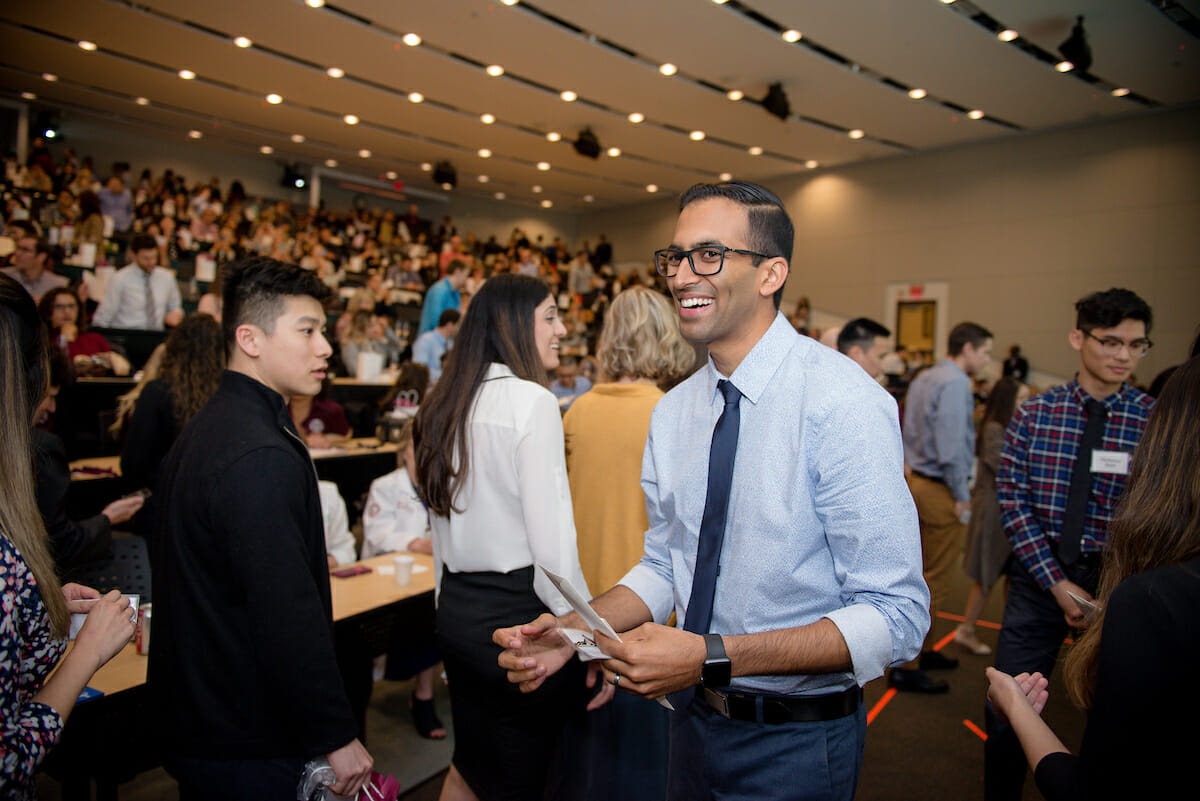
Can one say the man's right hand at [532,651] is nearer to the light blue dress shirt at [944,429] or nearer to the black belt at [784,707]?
the black belt at [784,707]

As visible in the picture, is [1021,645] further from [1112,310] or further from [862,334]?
[862,334]

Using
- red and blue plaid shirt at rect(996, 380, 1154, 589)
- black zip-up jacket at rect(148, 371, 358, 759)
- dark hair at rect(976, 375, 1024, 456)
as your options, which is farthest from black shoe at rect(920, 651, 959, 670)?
black zip-up jacket at rect(148, 371, 358, 759)

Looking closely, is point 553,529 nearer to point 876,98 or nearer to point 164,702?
point 164,702

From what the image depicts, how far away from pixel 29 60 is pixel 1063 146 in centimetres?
1486

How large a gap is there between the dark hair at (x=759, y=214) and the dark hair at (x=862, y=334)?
2.66 meters

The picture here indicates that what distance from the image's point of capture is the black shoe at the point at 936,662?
3914 millimetres

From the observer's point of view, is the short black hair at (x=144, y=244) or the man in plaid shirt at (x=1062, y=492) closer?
the man in plaid shirt at (x=1062, y=492)

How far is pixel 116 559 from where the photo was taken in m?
2.50

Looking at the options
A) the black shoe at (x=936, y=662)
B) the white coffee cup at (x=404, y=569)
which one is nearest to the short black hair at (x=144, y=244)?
the white coffee cup at (x=404, y=569)

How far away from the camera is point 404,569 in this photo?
259 centimetres

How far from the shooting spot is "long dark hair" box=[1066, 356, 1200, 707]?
1.04 m

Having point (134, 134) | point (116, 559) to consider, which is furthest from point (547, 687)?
point (134, 134)

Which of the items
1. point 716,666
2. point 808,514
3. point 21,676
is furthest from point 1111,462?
point 21,676

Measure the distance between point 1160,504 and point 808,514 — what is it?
0.54 m
